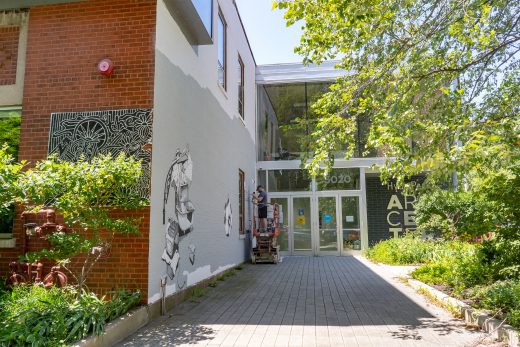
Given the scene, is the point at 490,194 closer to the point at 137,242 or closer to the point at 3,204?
the point at 137,242

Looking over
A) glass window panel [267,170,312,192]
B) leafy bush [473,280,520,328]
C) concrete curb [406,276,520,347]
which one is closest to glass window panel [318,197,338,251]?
glass window panel [267,170,312,192]

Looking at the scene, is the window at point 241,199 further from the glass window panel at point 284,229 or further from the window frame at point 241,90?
the glass window panel at point 284,229

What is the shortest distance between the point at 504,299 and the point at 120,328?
4.85m

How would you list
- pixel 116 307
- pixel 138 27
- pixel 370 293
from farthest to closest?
pixel 370 293
pixel 138 27
pixel 116 307

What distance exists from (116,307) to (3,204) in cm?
178

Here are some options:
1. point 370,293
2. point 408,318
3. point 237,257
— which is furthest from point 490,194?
point 237,257

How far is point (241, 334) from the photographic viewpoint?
213 inches

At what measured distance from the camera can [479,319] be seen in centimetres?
559

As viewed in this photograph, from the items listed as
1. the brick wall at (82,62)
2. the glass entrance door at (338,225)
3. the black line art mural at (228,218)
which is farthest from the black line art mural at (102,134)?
the glass entrance door at (338,225)

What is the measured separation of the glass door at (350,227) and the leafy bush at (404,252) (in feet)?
6.39

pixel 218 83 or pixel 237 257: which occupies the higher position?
pixel 218 83

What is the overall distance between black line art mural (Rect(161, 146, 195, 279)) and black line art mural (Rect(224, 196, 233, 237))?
3.06 meters

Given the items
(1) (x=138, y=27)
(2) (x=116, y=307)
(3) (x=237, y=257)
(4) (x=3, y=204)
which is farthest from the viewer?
(3) (x=237, y=257)

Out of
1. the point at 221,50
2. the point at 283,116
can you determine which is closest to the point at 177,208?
the point at 221,50
